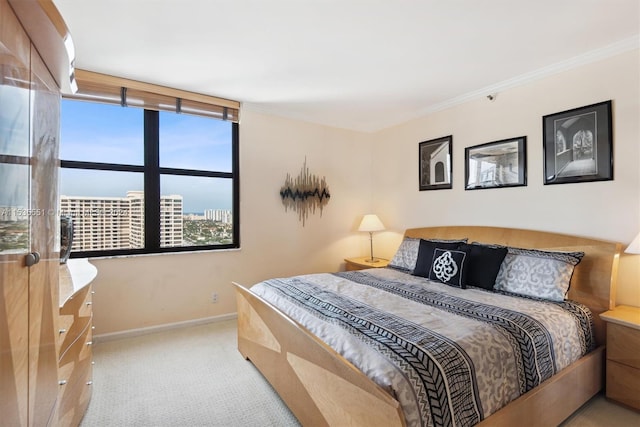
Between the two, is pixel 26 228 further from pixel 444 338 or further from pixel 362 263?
pixel 362 263

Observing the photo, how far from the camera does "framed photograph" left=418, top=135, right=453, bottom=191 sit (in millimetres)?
3535

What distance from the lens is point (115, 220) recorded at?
3.09m

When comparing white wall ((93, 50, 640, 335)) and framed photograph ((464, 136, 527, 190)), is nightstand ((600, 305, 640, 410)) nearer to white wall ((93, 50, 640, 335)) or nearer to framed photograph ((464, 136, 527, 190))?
white wall ((93, 50, 640, 335))

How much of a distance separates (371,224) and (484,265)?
1.66 m

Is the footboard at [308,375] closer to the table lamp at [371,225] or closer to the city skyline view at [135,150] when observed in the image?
the city skyline view at [135,150]

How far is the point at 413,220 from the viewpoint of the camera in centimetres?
393

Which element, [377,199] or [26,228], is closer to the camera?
[26,228]

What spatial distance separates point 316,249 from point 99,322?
2421 millimetres

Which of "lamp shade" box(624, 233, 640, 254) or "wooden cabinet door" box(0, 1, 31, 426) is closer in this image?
"wooden cabinet door" box(0, 1, 31, 426)

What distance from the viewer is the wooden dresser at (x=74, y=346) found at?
4.92ft

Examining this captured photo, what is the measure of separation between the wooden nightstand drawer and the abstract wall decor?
3.05 meters

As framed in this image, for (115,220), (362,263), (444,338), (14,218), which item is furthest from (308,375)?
(115,220)

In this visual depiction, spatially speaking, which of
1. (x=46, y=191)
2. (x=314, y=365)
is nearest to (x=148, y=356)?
(x=314, y=365)

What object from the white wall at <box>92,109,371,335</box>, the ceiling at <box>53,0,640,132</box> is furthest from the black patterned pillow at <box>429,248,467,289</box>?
the white wall at <box>92,109,371,335</box>
